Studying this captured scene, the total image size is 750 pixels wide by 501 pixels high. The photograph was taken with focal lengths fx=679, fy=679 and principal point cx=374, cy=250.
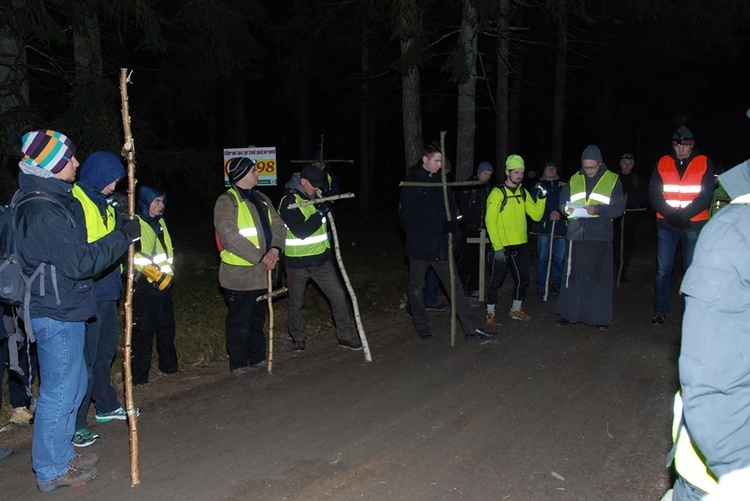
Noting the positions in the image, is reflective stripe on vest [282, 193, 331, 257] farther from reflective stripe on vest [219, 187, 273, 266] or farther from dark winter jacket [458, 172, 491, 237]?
dark winter jacket [458, 172, 491, 237]

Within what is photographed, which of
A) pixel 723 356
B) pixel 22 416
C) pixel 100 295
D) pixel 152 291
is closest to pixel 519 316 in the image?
pixel 152 291

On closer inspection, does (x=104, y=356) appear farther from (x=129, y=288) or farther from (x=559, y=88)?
(x=559, y=88)

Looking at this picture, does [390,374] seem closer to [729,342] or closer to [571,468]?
[571,468]

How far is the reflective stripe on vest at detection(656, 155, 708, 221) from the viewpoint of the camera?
8.84 metres

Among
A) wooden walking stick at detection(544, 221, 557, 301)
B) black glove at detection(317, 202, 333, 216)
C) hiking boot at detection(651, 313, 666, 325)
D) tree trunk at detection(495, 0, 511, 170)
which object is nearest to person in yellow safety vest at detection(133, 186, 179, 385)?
black glove at detection(317, 202, 333, 216)

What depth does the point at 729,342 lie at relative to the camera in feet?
7.65

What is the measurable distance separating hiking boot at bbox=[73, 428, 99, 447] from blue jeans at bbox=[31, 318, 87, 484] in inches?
28.9

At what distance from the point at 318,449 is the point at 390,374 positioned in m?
2.01

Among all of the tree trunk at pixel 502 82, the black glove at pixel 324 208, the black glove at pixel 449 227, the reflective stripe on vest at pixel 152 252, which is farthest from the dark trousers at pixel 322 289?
the tree trunk at pixel 502 82

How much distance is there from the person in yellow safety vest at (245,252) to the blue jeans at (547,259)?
18.1ft

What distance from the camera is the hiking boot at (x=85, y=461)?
16.7 ft

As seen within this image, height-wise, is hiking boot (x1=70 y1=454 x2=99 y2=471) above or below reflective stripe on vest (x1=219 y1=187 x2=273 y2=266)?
below

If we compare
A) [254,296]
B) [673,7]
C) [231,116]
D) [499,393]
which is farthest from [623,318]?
[231,116]

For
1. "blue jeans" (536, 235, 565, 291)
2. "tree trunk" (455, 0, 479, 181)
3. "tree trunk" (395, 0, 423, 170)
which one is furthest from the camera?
"tree trunk" (455, 0, 479, 181)
